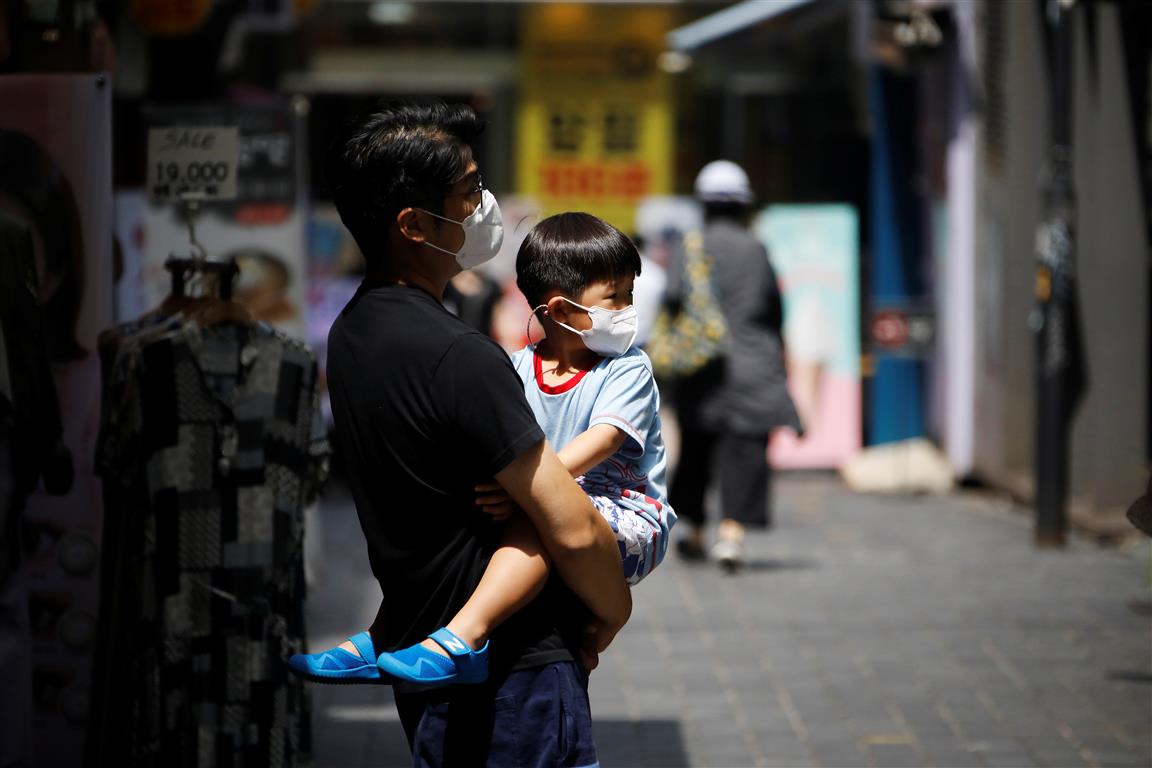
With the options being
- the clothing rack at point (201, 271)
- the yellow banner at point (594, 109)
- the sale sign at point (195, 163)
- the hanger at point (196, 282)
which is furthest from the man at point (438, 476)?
the yellow banner at point (594, 109)

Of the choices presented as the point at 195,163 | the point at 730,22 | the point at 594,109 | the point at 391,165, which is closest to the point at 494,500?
the point at 391,165

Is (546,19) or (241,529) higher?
(546,19)

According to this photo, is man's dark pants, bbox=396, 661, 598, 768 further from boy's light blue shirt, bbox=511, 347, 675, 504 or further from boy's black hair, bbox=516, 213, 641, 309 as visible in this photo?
boy's black hair, bbox=516, 213, 641, 309

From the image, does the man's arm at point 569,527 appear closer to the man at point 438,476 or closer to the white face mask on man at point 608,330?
the man at point 438,476

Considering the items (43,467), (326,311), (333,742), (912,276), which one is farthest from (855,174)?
(43,467)

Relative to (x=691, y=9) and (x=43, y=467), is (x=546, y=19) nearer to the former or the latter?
(x=691, y=9)

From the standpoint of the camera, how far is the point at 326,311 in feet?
44.3

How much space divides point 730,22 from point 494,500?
12.6 m

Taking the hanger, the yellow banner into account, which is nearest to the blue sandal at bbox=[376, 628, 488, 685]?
the hanger

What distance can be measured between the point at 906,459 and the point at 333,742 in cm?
744

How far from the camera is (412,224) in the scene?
324 cm

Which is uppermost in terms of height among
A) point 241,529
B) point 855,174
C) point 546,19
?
point 546,19

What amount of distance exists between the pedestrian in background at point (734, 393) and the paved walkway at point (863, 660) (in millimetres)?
348

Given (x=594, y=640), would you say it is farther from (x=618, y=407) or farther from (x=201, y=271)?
(x=201, y=271)
